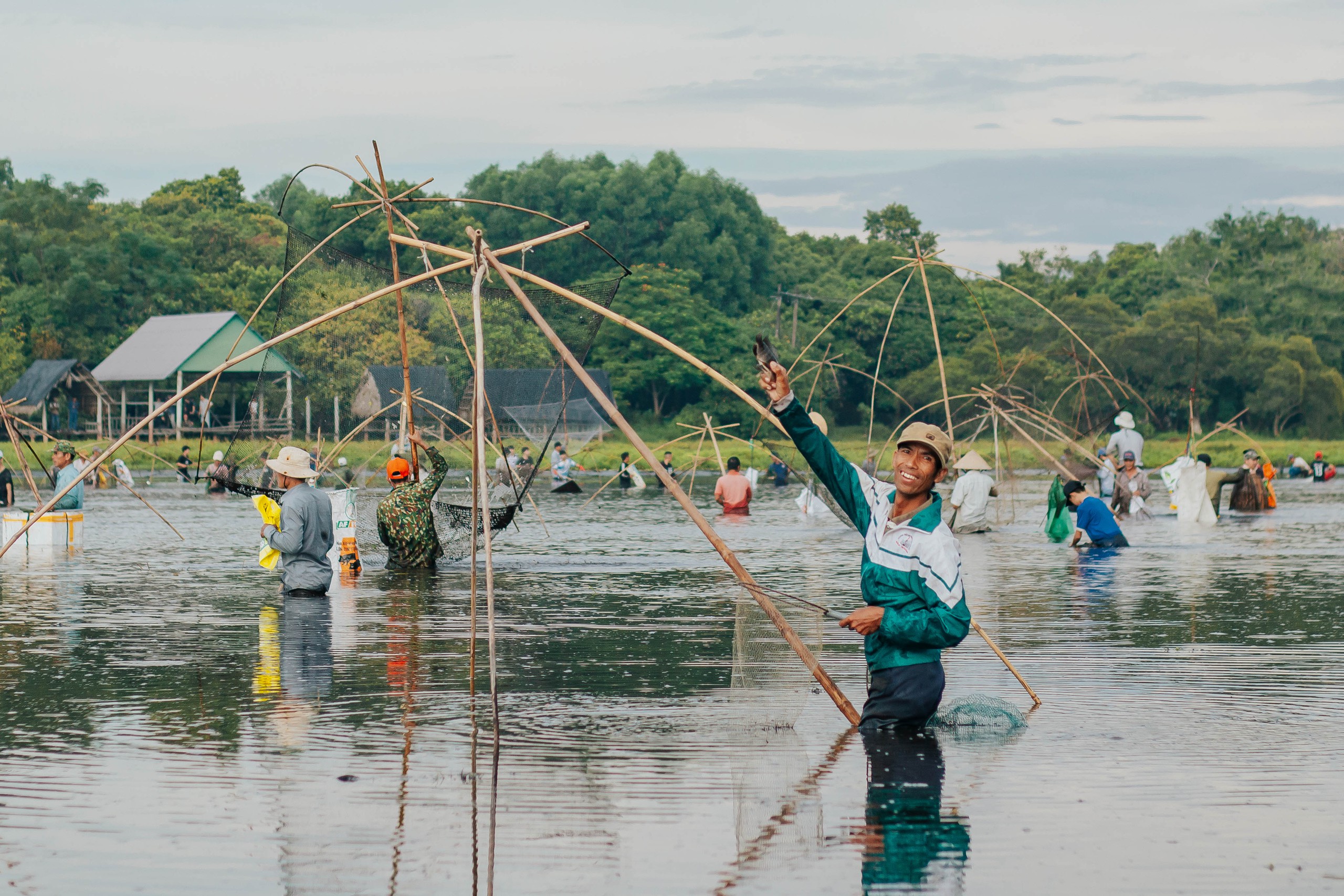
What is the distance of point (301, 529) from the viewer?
1127 centimetres

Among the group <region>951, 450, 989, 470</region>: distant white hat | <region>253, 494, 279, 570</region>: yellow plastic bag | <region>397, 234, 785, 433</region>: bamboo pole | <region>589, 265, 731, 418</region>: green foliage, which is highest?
<region>589, 265, 731, 418</region>: green foliage

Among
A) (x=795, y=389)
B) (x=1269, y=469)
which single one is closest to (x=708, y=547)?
(x=1269, y=469)

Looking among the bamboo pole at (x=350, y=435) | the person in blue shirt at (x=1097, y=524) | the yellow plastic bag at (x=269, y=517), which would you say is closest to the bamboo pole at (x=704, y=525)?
the yellow plastic bag at (x=269, y=517)

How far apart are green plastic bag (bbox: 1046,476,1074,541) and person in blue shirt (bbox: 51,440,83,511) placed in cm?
1137

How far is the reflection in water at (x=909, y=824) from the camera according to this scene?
4.87 meters

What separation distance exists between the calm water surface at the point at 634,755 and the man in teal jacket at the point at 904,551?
49 centimetres

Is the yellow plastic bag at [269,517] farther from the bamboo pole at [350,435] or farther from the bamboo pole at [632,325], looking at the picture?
the bamboo pole at [632,325]

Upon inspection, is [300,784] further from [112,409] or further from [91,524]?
[112,409]

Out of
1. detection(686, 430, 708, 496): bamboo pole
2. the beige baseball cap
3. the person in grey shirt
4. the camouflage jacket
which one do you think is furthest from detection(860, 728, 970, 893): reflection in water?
detection(686, 430, 708, 496): bamboo pole

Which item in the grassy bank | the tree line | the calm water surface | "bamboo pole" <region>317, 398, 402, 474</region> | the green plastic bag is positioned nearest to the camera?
the calm water surface

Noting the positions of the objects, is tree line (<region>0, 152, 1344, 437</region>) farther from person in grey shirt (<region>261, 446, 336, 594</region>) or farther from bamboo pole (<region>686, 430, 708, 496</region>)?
person in grey shirt (<region>261, 446, 336, 594</region>)

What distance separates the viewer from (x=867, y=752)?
6.57m

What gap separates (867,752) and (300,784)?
2.39 metres

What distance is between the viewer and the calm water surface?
4.99 m
